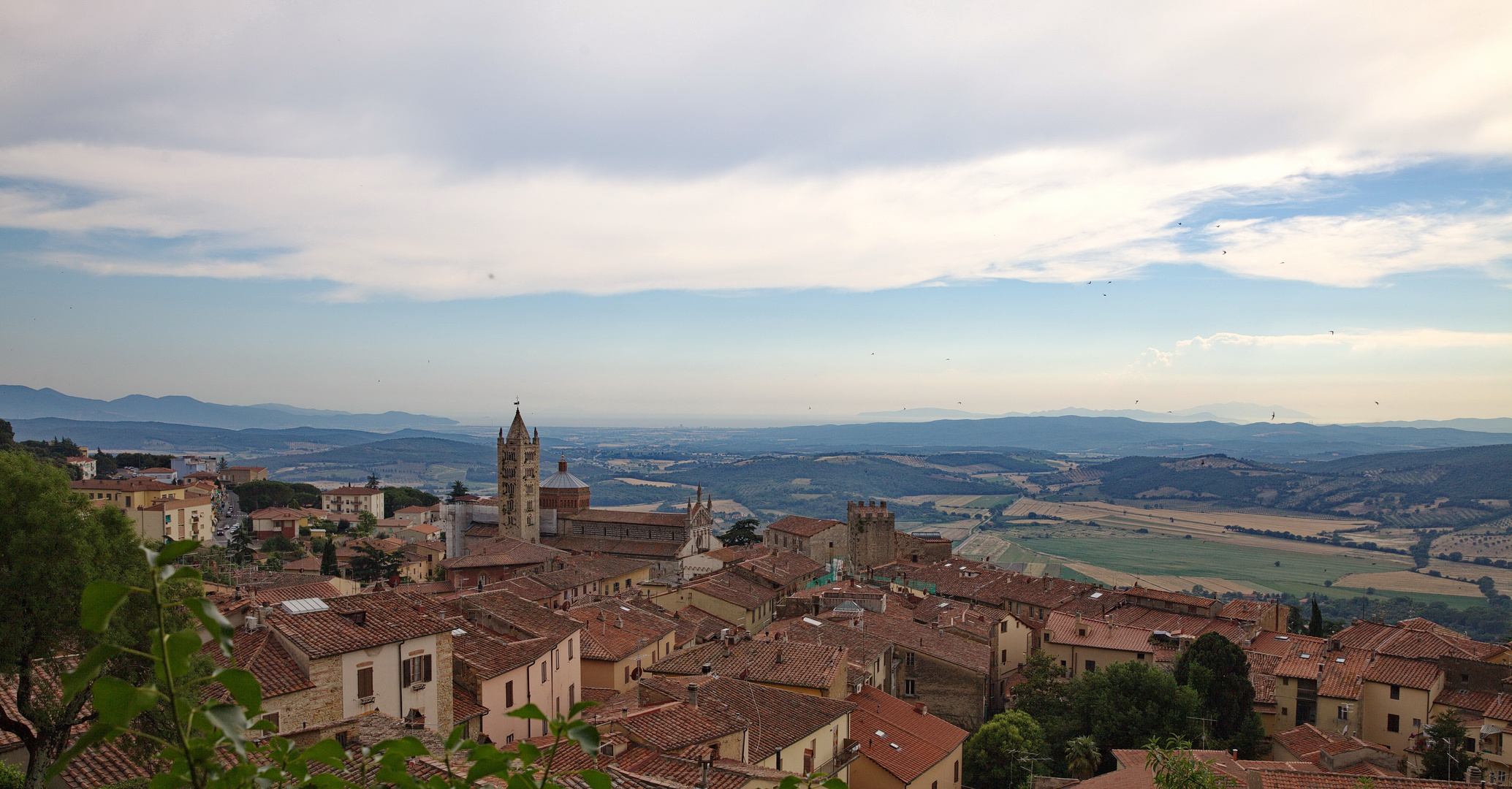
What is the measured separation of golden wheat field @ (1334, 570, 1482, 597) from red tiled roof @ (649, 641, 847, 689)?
120m

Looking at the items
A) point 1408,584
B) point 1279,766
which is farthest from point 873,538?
point 1408,584

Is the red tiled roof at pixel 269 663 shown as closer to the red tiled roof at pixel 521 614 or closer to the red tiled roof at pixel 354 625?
the red tiled roof at pixel 354 625

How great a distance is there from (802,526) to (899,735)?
188 feet

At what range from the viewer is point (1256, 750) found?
35000 mm

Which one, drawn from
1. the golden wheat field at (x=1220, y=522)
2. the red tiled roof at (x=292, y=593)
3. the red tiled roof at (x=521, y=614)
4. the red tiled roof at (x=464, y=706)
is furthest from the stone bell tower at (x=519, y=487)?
the golden wheat field at (x=1220, y=522)

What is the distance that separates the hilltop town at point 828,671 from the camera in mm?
17266

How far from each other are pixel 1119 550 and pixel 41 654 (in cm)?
15781

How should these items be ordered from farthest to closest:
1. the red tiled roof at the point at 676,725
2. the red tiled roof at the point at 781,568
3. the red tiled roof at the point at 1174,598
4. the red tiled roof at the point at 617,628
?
1. the red tiled roof at the point at 1174,598
2. the red tiled roof at the point at 781,568
3. the red tiled roof at the point at 617,628
4. the red tiled roof at the point at 676,725

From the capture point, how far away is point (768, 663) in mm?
26344

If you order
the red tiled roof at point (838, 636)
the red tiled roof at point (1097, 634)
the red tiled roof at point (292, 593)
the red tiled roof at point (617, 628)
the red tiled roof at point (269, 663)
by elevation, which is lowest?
the red tiled roof at point (1097, 634)

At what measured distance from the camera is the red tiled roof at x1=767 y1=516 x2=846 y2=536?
82.4 meters

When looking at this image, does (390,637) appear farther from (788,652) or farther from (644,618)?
(644,618)

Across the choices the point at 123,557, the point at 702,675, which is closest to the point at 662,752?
the point at 702,675

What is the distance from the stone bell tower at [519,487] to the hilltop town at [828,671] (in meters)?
10.1
